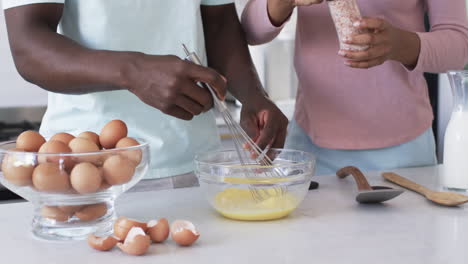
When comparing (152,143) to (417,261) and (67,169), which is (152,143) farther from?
(417,261)

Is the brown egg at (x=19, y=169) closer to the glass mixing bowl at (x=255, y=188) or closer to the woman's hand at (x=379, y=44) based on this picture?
the glass mixing bowl at (x=255, y=188)

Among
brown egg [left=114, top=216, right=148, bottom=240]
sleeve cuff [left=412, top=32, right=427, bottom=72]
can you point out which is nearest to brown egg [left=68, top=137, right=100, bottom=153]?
brown egg [left=114, top=216, right=148, bottom=240]

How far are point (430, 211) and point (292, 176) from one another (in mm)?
250

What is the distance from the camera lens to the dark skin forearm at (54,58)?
1.01 meters

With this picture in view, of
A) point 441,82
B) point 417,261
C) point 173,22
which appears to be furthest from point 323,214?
point 441,82

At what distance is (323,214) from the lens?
3.34ft

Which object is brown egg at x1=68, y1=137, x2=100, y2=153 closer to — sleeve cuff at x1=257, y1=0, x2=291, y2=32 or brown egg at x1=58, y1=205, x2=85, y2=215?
brown egg at x1=58, y1=205, x2=85, y2=215

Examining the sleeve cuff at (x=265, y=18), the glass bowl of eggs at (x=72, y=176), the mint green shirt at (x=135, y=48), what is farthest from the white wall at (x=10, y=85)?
the glass bowl of eggs at (x=72, y=176)

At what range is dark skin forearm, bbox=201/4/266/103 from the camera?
1377 millimetres

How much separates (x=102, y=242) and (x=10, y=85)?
191cm

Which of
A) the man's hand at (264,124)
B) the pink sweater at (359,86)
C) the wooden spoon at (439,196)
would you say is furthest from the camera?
the pink sweater at (359,86)

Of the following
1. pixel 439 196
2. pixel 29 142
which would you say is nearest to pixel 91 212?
pixel 29 142

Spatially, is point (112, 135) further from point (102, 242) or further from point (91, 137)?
point (102, 242)

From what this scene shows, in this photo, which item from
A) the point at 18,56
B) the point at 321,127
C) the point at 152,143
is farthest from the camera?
the point at 321,127
